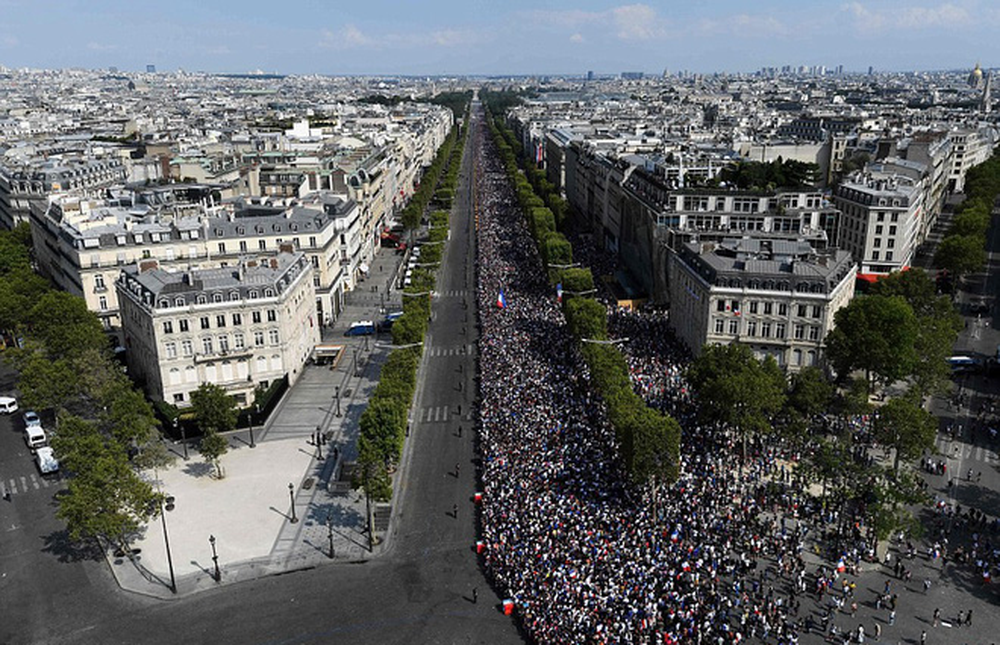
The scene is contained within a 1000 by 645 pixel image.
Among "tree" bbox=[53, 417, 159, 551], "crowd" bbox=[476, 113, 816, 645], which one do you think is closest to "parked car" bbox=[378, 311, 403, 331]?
"crowd" bbox=[476, 113, 816, 645]

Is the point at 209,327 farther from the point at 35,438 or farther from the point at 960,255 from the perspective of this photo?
the point at 960,255

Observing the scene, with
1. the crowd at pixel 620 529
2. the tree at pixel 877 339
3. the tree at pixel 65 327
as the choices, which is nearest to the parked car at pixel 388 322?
the crowd at pixel 620 529

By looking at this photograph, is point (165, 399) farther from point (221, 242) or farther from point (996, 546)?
point (996, 546)

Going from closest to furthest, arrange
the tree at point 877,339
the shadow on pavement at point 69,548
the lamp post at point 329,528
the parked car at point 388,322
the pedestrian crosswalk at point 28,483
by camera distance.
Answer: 1. the lamp post at point 329,528
2. the shadow on pavement at point 69,548
3. the pedestrian crosswalk at point 28,483
4. the tree at point 877,339
5. the parked car at point 388,322

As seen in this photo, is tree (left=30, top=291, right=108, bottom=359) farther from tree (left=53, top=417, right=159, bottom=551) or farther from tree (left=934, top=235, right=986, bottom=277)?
tree (left=934, top=235, right=986, bottom=277)

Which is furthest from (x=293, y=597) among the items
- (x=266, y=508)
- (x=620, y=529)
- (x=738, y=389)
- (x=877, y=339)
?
(x=877, y=339)

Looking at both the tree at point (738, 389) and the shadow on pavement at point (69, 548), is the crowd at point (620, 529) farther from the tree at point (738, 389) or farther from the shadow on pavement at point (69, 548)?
the shadow on pavement at point (69, 548)
